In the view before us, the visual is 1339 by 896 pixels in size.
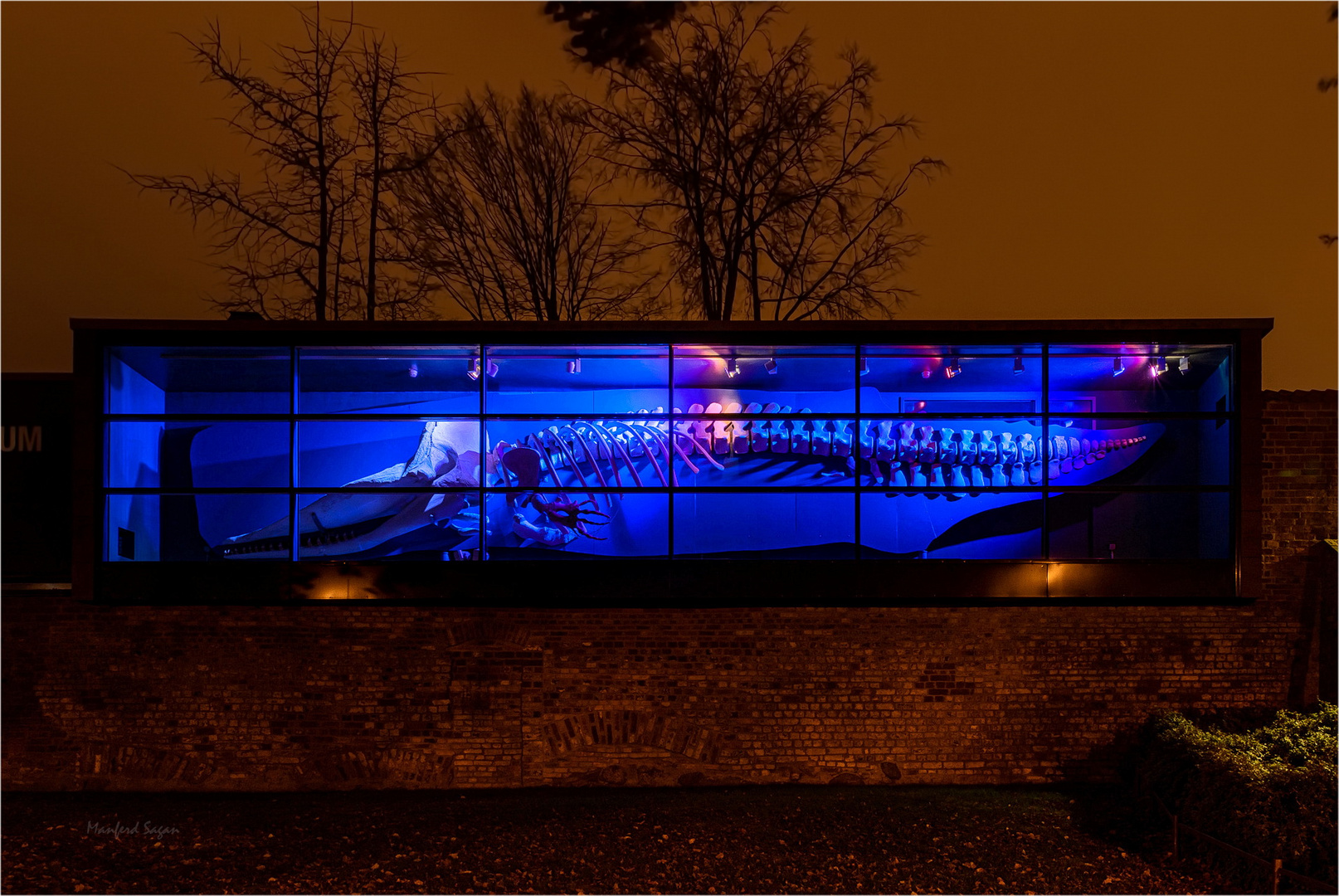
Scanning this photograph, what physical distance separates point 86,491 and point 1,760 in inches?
118

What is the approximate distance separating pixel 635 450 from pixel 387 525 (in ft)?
9.44

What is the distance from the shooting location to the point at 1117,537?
9023 mm

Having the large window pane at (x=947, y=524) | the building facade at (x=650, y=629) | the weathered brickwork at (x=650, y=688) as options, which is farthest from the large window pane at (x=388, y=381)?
the large window pane at (x=947, y=524)

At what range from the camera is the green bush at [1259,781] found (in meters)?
6.50

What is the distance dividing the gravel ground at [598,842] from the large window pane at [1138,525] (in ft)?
8.37

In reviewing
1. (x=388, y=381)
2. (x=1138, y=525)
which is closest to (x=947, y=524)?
(x=1138, y=525)

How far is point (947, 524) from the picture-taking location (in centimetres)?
966

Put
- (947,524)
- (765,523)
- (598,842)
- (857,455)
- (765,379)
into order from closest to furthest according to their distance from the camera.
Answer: (598,842), (857,455), (765,523), (765,379), (947,524)

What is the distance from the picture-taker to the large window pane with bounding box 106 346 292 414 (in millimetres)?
8805

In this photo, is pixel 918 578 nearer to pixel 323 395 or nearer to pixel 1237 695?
pixel 1237 695

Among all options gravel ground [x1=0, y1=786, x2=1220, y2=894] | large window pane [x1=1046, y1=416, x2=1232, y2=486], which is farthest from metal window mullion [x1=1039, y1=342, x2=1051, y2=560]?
gravel ground [x1=0, y1=786, x2=1220, y2=894]

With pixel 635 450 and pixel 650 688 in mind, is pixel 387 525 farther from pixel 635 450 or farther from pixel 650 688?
pixel 650 688

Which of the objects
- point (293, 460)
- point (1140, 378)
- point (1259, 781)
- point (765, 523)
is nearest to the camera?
point (1259, 781)

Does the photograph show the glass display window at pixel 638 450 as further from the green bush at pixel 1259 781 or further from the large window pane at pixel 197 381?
the green bush at pixel 1259 781
